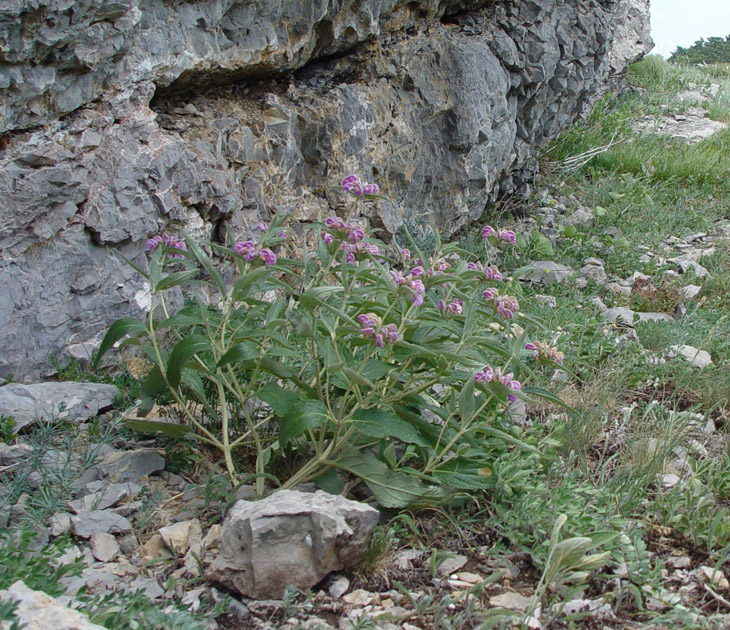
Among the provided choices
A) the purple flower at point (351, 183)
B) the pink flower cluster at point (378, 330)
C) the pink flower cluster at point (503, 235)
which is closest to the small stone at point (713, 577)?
the pink flower cluster at point (378, 330)

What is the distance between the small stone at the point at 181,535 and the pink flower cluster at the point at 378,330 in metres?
0.89

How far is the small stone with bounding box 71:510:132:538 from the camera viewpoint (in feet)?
7.41

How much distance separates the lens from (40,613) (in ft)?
4.90

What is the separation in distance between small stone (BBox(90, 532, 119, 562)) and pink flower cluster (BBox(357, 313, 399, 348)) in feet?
3.43

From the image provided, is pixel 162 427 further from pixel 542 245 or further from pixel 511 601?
pixel 542 245

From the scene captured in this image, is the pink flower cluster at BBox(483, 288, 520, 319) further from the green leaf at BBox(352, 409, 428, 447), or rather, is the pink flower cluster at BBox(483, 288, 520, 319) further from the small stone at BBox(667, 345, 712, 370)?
the small stone at BBox(667, 345, 712, 370)

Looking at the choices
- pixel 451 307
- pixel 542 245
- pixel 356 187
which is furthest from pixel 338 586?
pixel 542 245

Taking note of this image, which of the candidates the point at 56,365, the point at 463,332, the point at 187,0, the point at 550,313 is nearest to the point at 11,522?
the point at 56,365

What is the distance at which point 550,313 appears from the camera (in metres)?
4.40

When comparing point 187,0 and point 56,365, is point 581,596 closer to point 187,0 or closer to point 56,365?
point 56,365

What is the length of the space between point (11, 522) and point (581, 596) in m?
1.79

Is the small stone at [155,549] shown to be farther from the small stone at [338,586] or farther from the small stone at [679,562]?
the small stone at [679,562]

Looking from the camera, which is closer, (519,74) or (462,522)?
(462,522)

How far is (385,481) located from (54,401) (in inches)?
55.8
